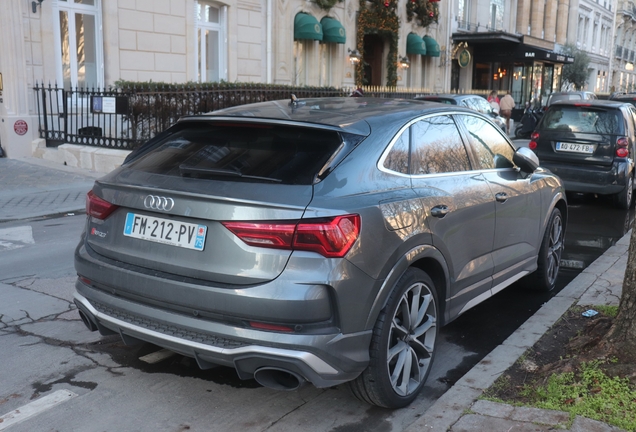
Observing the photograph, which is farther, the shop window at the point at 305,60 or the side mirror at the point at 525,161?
the shop window at the point at 305,60

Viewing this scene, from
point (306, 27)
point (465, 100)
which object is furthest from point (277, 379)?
point (306, 27)

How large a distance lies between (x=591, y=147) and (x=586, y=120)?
46 centimetres

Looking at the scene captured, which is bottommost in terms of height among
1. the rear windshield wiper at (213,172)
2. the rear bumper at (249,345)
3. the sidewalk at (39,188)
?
the sidewalk at (39,188)

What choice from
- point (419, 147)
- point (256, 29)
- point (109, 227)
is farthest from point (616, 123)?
point (256, 29)

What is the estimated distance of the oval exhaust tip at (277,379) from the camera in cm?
330

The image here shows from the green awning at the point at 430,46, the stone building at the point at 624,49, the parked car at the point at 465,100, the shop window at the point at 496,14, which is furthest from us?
the stone building at the point at 624,49

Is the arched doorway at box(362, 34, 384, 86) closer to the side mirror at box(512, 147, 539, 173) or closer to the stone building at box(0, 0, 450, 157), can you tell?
the stone building at box(0, 0, 450, 157)

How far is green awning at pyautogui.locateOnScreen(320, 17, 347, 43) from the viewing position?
78.3ft

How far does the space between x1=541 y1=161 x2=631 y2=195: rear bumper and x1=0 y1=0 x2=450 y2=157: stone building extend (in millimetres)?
10808

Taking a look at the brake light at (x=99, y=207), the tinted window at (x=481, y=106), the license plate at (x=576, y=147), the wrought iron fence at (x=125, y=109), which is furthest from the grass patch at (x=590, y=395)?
the tinted window at (x=481, y=106)

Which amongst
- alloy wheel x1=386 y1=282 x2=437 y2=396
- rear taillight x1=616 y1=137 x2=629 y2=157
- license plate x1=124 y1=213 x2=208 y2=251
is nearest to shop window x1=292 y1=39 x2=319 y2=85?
rear taillight x1=616 y1=137 x2=629 y2=157

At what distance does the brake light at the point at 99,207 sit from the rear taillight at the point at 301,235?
0.92 metres

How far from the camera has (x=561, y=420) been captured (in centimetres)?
336

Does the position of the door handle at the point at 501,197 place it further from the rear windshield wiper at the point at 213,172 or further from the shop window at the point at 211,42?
the shop window at the point at 211,42
